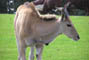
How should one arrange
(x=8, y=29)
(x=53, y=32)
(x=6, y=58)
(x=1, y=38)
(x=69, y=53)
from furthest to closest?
(x=8, y=29) → (x=1, y=38) → (x=69, y=53) → (x=6, y=58) → (x=53, y=32)

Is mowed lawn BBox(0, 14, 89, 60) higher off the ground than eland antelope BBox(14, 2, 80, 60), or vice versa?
eland antelope BBox(14, 2, 80, 60)

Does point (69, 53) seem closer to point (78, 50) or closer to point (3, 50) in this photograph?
point (78, 50)

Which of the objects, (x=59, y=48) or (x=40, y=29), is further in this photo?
(x=59, y=48)

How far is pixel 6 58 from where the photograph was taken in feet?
15.1

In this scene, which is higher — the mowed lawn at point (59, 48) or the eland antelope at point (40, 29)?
the eland antelope at point (40, 29)

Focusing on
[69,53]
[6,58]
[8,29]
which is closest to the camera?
[6,58]

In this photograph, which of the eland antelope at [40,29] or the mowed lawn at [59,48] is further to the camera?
the mowed lawn at [59,48]

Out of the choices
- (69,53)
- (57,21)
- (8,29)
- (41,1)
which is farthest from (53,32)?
(8,29)

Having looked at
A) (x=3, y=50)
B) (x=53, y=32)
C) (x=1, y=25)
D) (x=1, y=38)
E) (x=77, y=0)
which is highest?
(x=77, y=0)

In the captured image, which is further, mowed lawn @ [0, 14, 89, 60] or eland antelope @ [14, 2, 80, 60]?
mowed lawn @ [0, 14, 89, 60]

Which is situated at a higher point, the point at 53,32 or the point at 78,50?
the point at 53,32

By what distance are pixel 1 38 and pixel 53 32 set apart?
10.0 ft

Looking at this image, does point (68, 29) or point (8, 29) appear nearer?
point (68, 29)

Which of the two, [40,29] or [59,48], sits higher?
[40,29]
